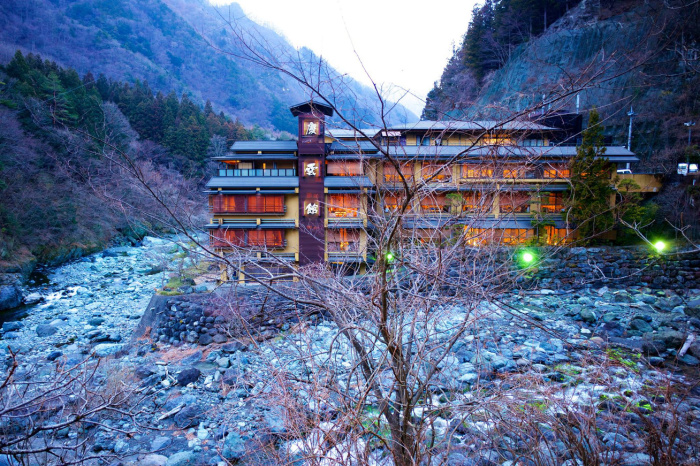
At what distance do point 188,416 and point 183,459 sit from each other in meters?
1.26

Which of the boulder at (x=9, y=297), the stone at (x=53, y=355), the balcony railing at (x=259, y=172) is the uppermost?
the balcony railing at (x=259, y=172)

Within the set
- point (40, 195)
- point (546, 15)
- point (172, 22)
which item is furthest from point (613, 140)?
point (172, 22)

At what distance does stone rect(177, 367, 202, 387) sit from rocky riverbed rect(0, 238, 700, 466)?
3 centimetres

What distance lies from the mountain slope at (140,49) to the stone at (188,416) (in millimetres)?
24007

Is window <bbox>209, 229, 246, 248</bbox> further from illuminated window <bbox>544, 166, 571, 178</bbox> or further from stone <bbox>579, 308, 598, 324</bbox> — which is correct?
stone <bbox>579, 308, 598, 324</bbox>

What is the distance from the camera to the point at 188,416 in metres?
6.61

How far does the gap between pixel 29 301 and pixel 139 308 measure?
4629 millimetres

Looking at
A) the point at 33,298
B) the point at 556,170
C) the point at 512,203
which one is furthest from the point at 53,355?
the point at 556,170

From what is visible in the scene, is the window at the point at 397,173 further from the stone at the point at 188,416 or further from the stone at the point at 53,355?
the stone at the point at 53,355

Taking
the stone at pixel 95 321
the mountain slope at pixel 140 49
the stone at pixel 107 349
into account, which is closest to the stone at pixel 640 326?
the stone at pixel 107 349

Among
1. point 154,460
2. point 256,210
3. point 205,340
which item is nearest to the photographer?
point 154,460

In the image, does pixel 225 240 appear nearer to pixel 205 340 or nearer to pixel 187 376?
pixel 187 376

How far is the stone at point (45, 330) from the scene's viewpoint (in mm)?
11148

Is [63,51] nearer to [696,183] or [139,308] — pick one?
[139,308]
